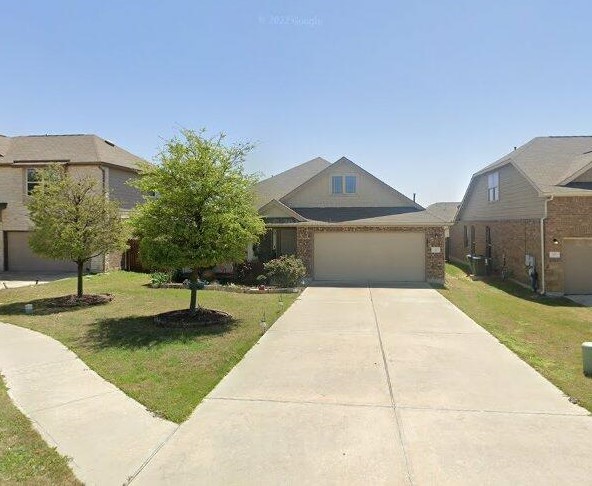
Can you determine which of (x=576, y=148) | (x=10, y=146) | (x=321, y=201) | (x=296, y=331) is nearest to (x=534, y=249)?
(x=576, y=148)

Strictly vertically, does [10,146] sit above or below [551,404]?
above

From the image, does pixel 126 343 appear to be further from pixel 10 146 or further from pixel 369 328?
pixel 10 146

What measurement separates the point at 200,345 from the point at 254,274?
995 cm

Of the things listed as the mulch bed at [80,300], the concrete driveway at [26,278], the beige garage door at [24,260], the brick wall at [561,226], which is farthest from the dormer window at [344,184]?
the beige garage door at [24,260]

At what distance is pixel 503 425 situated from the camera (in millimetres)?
5137

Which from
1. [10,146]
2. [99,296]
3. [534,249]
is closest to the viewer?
[99,296]

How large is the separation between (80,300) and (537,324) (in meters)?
14.0

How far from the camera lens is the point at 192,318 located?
11023mm

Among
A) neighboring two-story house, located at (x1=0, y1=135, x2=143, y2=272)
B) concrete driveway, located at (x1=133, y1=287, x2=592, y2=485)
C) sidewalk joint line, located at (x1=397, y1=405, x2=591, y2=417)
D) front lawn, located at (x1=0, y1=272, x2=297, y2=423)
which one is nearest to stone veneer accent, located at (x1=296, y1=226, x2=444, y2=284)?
front lawn, located at (x1=0, y1=272, x2=297, y2=423)

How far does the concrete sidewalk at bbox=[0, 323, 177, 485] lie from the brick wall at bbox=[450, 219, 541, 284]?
17.1m

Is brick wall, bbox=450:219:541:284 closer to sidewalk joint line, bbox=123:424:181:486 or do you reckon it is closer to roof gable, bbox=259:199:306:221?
roof gable, bbox=259:199:306:221

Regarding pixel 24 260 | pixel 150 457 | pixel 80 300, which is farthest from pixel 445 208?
pixel 150 457

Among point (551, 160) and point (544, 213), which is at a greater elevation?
point (551, 160)

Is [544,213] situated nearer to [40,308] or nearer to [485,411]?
[485,411]
